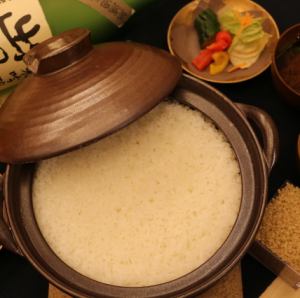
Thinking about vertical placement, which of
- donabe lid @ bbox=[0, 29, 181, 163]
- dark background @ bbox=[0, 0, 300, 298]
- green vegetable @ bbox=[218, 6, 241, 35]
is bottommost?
dark background @ bbox=[0, 0, 300, 298]

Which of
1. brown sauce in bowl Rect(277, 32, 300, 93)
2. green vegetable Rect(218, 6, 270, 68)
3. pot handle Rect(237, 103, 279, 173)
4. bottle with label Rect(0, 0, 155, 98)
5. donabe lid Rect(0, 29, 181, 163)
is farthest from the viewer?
green vegetable Rect(218, 6, 270, 68)

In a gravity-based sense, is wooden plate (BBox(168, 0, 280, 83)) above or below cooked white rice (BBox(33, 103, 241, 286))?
above

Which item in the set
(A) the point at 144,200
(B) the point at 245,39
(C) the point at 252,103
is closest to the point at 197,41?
(B) the point at 245,39

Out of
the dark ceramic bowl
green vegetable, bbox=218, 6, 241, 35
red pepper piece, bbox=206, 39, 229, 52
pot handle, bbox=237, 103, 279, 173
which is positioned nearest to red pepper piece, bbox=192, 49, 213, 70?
red pepper piece, bbox=206, 39, 229, 52

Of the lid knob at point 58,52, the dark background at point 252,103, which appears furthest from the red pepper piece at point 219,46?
the lid knob at point 58,52

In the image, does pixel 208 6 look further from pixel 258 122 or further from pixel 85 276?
pixel 85 276

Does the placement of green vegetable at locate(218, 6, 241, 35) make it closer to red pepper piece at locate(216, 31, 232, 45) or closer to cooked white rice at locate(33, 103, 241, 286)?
red pepper piece at locate(216, 31, 232, 45)
